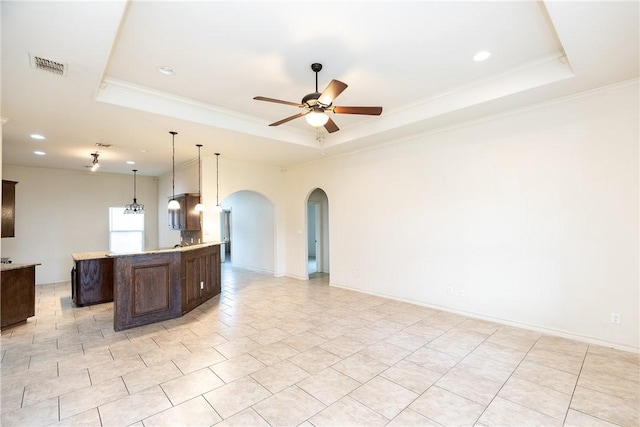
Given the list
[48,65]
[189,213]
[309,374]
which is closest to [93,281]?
[189,213]

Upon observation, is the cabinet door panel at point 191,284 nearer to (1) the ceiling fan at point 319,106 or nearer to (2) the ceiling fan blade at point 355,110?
(1) the ceiling fan at point 319,106

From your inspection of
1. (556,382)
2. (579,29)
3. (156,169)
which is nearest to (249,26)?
(579,29)

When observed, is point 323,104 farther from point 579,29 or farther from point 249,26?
point 579,29

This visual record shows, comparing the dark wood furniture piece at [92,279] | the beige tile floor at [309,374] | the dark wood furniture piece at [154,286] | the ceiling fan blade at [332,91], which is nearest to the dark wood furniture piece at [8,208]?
the dark wood furniture piece at [92,279]

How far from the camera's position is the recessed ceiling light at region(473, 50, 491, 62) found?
10.3ft

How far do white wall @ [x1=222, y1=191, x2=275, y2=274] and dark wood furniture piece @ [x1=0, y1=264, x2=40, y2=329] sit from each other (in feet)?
13.9

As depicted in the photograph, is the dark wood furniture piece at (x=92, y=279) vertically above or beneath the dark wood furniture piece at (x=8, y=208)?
beneath

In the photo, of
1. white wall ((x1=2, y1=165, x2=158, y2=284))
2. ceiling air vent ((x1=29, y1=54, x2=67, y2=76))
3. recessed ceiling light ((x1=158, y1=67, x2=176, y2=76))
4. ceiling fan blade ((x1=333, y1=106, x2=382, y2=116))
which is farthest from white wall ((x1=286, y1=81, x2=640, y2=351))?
white wall ((x1=2, y1=165, x2=158, y2=284))

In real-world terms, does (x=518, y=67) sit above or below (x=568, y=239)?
above

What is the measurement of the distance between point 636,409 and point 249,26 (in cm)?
456

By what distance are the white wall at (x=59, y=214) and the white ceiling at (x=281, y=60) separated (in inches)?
139

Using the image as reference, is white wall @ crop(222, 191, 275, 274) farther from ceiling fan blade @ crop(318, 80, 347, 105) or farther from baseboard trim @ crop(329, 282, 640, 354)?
ceiling fan blade @ crop(318, 80, 347, 105)

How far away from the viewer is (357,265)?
20.8ft

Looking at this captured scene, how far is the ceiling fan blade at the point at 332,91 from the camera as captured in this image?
2.70 metres
